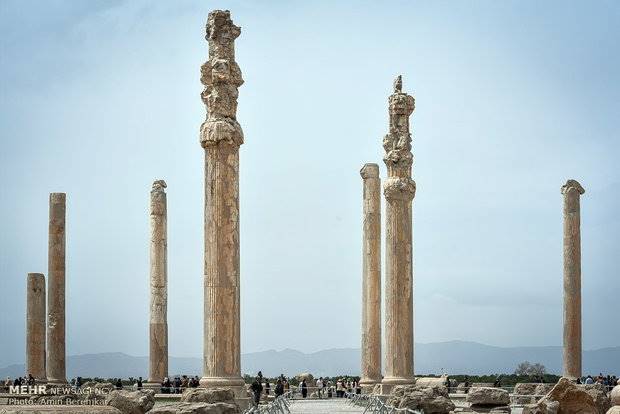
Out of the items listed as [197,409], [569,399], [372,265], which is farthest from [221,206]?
[372,265]

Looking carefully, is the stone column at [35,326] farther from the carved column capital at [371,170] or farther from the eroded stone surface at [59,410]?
the eroded stone surface at [59,410]

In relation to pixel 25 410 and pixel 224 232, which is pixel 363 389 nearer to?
pixel 224 232

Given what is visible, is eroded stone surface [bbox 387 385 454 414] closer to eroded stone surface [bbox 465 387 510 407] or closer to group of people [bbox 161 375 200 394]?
eroded stone surface [bbox 465 387 510 407]

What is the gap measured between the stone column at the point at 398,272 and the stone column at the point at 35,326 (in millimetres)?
18677

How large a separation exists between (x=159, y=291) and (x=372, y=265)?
31.6 ft

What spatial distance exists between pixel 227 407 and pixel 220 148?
21.9 feet

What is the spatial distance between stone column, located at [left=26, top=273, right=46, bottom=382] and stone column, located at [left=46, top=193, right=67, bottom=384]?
858mm

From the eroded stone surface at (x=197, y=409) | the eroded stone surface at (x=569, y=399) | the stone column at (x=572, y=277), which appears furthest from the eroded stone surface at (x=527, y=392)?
the eroded stone surface at (x=197, y=409)

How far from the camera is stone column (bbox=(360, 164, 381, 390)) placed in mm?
41562

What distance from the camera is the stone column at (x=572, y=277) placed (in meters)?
42.4

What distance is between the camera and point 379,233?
41969mm

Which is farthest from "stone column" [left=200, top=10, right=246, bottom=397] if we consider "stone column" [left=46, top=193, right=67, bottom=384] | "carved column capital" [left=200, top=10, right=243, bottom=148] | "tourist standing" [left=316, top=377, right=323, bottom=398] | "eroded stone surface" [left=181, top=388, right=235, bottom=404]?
"tourist standing" [left=316, top=377, right=323, bottom=398]

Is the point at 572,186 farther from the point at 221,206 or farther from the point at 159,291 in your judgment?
the point at 221,206

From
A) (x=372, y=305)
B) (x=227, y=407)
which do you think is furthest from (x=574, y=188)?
(x=227, y=407)
